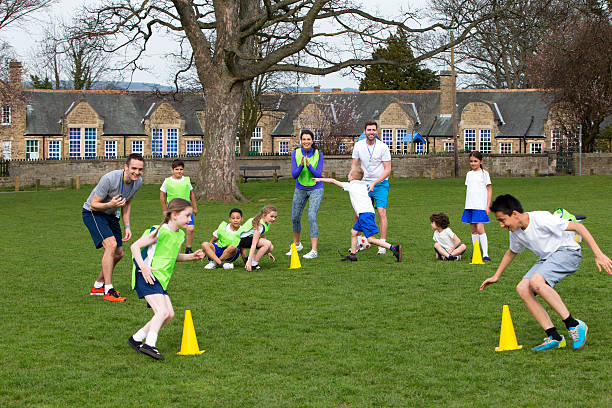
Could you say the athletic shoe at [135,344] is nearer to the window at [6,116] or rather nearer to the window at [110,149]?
the window at [6,116]

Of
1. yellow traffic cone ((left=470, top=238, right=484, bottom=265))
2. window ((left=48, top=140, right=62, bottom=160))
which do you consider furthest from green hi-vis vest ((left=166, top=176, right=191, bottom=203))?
window ((left=48, top=140, right=62, bottom=160))

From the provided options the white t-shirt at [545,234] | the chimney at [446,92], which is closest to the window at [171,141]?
the chimney at [446,92]

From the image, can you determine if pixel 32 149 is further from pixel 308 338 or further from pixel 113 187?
pixel 308 338

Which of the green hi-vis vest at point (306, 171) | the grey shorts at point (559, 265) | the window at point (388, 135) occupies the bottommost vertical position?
the grey shorts at point (559, 265)

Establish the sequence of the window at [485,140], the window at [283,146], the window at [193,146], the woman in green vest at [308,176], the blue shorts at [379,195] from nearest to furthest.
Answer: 1. the woman in green vest at [308,176]
2. the blue shorts at [379,195]
3. the window at [485,140]
4. the window at [193,146]
5. the window at [283,146]

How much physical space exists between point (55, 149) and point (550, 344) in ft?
199

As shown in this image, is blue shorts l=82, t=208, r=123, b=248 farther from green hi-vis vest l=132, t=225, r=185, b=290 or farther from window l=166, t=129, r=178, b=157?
window l=166, t=129, r=178, b=157

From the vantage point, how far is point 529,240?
7.46 m

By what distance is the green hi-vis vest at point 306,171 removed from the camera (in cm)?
1334

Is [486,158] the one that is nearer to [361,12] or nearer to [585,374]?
[361,12]

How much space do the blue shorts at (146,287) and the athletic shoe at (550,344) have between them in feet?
11.5

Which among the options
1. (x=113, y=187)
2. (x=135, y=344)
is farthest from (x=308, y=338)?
(x=113, y=187)

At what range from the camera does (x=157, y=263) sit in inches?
301

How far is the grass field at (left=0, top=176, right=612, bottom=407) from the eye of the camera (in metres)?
6.18
